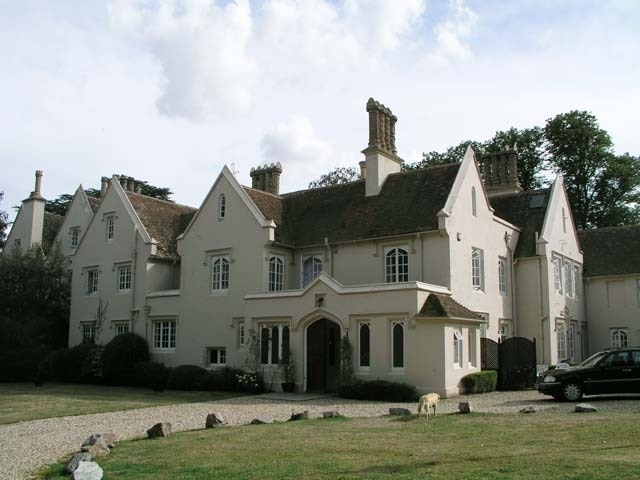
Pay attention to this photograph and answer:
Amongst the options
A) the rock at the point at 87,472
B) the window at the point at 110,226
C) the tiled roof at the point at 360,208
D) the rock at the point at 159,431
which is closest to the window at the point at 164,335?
the window at the point at 110,226

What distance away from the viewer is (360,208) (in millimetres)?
30734

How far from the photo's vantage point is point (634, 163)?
167 feet

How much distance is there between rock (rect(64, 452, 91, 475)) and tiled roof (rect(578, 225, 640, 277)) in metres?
31.9

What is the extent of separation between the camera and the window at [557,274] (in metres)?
33.7

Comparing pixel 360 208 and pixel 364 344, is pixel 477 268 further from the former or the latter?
pixel 364 344

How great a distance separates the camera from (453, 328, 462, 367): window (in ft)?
81.5

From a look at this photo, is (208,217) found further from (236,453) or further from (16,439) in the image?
(236,453)

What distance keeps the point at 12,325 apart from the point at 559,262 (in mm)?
28471

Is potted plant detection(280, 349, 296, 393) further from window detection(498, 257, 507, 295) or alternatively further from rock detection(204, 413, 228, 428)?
window detection(498, 257, 507, 295)

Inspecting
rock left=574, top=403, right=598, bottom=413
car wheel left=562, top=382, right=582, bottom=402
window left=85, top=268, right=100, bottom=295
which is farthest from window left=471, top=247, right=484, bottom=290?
window left=85, top=268, right=100, bottom=295

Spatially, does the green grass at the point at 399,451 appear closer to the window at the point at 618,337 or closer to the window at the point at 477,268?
the window at the point at 477,268

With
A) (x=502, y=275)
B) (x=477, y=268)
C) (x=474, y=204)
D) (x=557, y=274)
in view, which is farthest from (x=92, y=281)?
(x=557, y=274)

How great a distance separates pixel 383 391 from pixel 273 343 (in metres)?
6.23

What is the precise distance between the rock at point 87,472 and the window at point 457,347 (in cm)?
1634
